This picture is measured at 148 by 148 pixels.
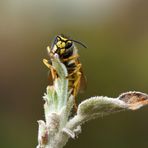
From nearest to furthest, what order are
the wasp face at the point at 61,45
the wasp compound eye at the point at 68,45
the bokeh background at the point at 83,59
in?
1. the wasp face at the point at 61,45
2. the wasp compound eye at the point at 68,45
3. the bokeh background at the point at 83,59

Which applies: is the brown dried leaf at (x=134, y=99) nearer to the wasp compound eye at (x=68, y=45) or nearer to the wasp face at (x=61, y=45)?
the wasp face at (x=61, y=45)

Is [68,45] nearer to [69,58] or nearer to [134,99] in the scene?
[69,58]

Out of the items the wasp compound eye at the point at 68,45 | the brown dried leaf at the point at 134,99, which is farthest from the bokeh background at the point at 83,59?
the brown dried leaf at the point at 134,99

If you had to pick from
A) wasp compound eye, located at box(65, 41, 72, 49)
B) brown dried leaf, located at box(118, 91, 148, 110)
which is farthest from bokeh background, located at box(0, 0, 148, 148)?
brown dried leaf, located at box(118, 91, 148, 110)

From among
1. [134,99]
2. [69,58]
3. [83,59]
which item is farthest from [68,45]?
[83,59]

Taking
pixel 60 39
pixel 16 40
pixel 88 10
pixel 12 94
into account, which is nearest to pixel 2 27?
pixel 16 40

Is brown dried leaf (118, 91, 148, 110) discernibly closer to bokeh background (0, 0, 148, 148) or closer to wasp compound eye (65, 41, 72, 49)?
wasp compound eye (65, 41, 72, 49)

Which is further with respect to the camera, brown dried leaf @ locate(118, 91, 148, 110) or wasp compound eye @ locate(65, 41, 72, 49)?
wasp compound eye @ locate(65, 41, 72, 49)
